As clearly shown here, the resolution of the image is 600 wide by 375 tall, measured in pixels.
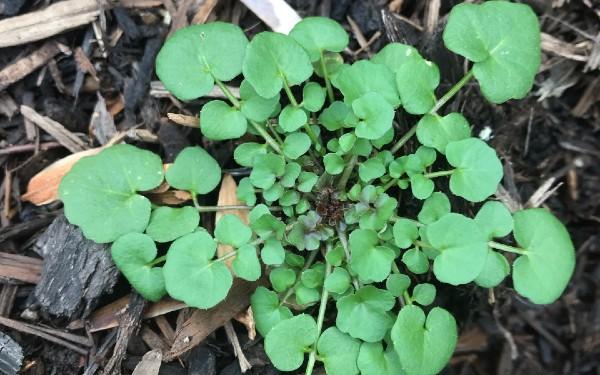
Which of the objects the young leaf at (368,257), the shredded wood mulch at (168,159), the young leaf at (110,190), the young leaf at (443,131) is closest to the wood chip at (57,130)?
the shredded wood mulch at (168,159)

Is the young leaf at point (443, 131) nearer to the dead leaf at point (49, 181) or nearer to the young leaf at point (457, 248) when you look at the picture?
the young leaf at point (457, 248)

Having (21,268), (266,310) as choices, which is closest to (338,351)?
(266,310)

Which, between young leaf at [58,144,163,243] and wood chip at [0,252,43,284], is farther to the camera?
wood chip at [0,252,43,284]

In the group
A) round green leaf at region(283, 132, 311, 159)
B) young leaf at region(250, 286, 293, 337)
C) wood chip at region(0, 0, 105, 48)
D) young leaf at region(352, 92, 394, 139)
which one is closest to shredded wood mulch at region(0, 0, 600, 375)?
wood chip at region(0, 0, 105, 48)

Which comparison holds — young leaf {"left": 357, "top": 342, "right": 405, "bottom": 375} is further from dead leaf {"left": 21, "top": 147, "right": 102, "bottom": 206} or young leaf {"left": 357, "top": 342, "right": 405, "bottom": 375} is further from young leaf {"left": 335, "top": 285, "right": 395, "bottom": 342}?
dead leaf {"left": 21, "top": 147, "right": 102, "bottom": 206}

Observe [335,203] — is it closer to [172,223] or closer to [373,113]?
[373,113]

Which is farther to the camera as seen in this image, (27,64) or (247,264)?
(27,64)
